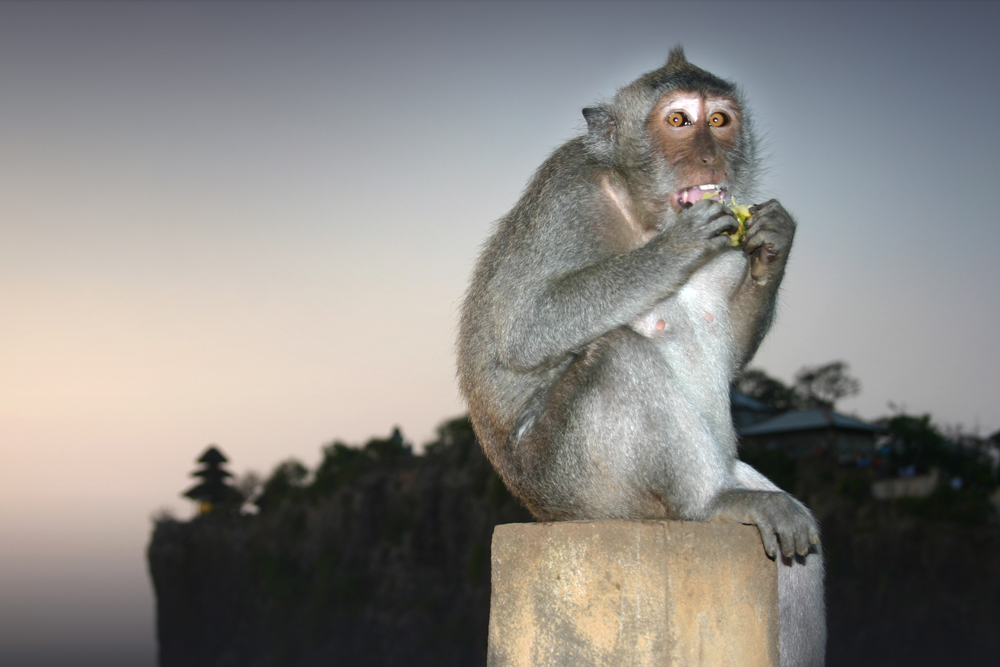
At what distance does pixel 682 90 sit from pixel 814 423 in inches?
1471

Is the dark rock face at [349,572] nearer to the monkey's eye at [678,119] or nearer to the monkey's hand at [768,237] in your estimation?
the monkey's hand at [768,237]

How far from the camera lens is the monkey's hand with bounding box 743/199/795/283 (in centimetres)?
364

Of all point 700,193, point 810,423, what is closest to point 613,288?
point 700,193

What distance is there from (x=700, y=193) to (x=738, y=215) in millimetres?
300

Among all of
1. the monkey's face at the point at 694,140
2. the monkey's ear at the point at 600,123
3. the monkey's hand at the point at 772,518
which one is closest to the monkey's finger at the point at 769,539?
the monkey's hand at the point at 772,518

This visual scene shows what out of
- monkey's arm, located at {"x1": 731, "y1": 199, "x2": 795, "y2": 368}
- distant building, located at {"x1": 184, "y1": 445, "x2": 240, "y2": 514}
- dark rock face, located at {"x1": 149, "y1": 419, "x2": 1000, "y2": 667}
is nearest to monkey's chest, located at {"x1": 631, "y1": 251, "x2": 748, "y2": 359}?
monkey's arm, located at {"x1": 731, "y1": 199, "x2": 795, "y2": 368}

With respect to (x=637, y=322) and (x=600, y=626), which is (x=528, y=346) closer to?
(x=637, y=322)

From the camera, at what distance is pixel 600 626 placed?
123 inches

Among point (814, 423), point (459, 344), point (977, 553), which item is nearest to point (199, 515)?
point (814, 423)

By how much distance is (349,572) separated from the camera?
44.0 meters

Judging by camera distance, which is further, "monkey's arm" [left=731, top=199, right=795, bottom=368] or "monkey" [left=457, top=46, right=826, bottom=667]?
"monkey's arm" [left=731, top=199, right=795, bottom=368]

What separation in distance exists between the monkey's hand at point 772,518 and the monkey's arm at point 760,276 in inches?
34.5

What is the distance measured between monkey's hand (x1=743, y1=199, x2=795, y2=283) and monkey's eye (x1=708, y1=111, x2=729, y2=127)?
394 mm

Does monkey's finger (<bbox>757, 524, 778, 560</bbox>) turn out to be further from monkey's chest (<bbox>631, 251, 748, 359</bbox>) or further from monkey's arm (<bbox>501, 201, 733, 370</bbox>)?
monkey's arm (<bbox>501, 201, 733, 370</bbox>)
